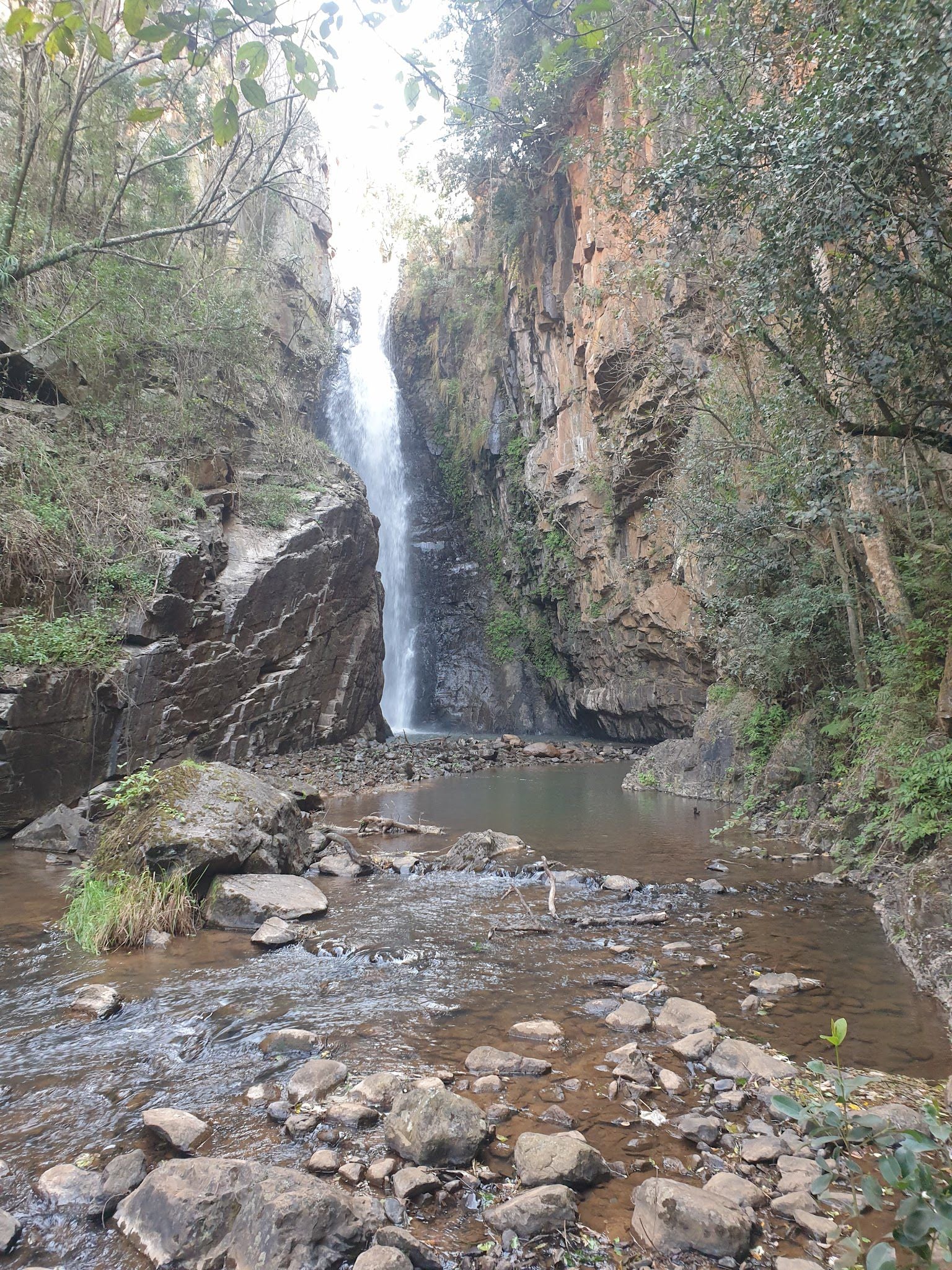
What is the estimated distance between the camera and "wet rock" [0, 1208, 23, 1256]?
228 cm

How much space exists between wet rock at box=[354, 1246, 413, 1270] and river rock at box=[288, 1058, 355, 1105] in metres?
1.05

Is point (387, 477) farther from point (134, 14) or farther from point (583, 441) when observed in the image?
point (134, 14)

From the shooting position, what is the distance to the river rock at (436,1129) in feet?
8.82

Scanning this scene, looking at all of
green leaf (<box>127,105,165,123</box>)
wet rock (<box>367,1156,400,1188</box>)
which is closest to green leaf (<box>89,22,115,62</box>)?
green leaf (<box>127,105,165,123</box>)

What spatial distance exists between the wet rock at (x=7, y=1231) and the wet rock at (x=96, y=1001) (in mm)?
1809

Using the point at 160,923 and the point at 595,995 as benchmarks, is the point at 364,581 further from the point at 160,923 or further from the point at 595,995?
the point at 595,995

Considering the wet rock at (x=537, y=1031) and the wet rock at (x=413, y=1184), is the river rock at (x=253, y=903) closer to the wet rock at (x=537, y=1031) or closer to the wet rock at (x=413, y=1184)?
the wet rock at (x=537, y=1031)

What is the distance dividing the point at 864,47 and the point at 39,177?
14849 mm

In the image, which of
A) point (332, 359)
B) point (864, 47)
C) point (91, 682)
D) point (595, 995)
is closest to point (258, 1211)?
point (595, 995)

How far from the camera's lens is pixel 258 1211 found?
2277 mm

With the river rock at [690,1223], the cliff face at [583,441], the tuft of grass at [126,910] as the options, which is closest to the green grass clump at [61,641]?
the tuft of grass at [126,910]

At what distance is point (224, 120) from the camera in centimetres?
259

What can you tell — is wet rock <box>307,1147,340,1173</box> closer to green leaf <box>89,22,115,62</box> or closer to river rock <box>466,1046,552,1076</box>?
river rock <box>466,1046,552,1076</box>

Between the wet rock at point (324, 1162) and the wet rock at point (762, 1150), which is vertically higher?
the wet rock at point (762, 1150)
